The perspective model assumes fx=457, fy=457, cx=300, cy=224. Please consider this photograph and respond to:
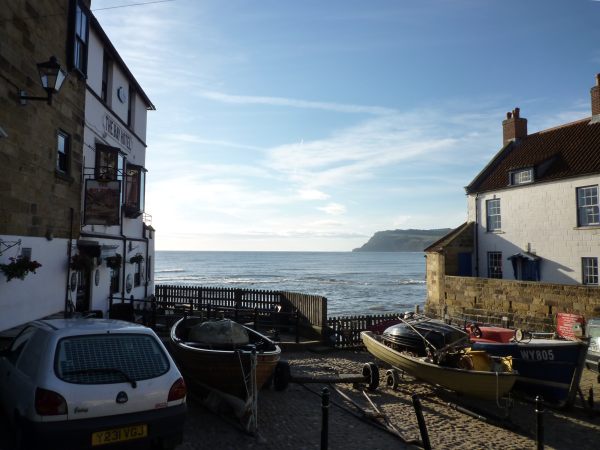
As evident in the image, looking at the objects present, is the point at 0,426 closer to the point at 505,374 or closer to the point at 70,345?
the point at 70,345

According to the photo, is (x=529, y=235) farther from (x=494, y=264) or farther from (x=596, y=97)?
(x=596, y=97)

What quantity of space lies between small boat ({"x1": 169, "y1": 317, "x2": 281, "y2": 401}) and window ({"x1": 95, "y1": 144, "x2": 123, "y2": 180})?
7.49 metres

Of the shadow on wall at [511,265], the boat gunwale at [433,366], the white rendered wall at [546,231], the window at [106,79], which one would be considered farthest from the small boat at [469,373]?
the shadow on wall at [511,265]

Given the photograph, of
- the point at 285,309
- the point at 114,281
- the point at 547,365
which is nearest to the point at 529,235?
the point at 285,309

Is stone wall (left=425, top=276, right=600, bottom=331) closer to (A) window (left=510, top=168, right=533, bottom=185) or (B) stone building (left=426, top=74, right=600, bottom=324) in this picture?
(B) stone building (left=426, top=74, right=600, bottom=324)

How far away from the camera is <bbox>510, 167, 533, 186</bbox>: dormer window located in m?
25.8

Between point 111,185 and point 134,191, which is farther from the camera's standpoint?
point 134,191

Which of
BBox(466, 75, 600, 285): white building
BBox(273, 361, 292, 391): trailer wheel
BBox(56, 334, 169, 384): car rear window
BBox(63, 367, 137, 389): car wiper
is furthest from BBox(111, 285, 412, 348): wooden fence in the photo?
BBox(466, 75, 600, 285): white building

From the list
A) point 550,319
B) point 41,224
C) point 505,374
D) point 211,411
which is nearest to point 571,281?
point 550,319

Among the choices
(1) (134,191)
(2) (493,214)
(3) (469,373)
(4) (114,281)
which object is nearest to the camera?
(3) (469,373)

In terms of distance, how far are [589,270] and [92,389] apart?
23.8 m

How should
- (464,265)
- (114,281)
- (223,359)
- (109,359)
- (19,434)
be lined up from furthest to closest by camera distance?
(464,265) < (114,281) < (223,359) < (109,359) < (19,434)

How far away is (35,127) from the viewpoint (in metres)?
11.2

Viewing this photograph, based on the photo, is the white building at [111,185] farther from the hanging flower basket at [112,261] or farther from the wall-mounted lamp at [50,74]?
the wall-mounted lamp at [50,74]
